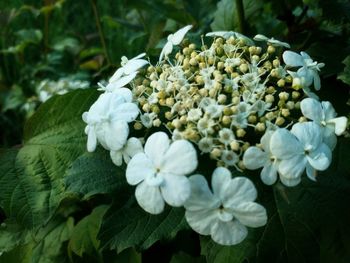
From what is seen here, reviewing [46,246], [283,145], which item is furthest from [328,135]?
[46,246]

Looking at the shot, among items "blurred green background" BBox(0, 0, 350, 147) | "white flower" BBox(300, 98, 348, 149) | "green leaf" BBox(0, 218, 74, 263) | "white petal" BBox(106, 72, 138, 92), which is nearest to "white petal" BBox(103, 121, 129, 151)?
"white petal" BBox(106, 72, 138, 92)

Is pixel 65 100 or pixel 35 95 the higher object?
pixel 65 100

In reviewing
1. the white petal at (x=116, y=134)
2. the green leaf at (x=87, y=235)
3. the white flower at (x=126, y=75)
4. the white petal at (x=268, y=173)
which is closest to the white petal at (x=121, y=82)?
the white flower at (x=126, y=75)

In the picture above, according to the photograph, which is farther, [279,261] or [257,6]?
[257,6]

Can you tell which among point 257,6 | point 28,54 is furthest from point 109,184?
point 28,54

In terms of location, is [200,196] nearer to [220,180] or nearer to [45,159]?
[220,180]

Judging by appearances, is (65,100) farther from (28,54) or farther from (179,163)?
(28,54)
